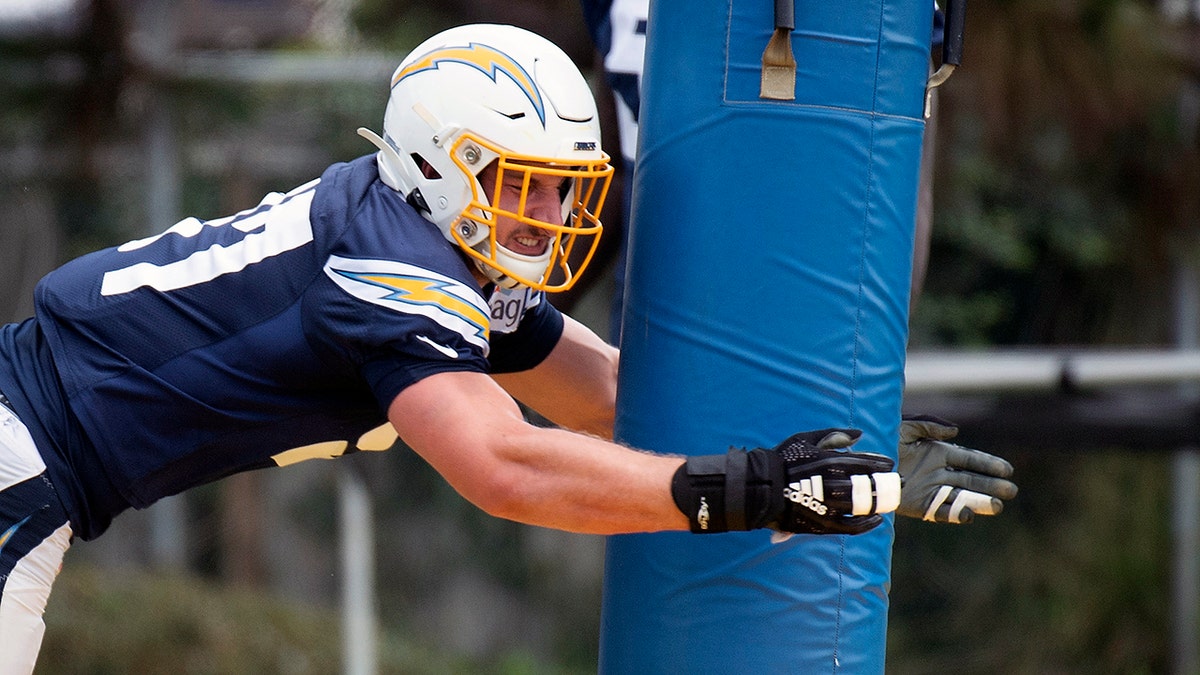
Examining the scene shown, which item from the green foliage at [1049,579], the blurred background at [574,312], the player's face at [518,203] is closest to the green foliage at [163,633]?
the blurred background at [574,312]

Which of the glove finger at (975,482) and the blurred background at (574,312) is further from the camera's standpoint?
the blurred background at (574,312)

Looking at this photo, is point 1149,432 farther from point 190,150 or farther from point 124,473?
point 124,473

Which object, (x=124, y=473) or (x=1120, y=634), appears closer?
(x=124, y=473)

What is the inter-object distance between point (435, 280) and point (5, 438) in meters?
0.83

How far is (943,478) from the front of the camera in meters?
2.62

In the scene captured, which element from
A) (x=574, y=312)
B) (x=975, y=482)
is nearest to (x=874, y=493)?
(x=975, y=482)

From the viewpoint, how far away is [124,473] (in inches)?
99.7

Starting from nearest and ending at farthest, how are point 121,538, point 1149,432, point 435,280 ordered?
point 435,280, point 1149,432, point 121,538

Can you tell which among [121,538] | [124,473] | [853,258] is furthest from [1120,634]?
[124,473]

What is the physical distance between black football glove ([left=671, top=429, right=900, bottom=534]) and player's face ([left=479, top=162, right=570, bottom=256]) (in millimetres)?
547

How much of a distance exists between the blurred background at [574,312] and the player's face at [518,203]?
3.19m

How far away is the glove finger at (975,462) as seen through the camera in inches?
104

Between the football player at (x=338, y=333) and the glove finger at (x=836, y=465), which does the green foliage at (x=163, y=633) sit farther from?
the glove finger at (x=836, y=465)

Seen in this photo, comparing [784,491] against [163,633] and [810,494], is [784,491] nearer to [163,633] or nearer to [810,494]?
[810,494]
